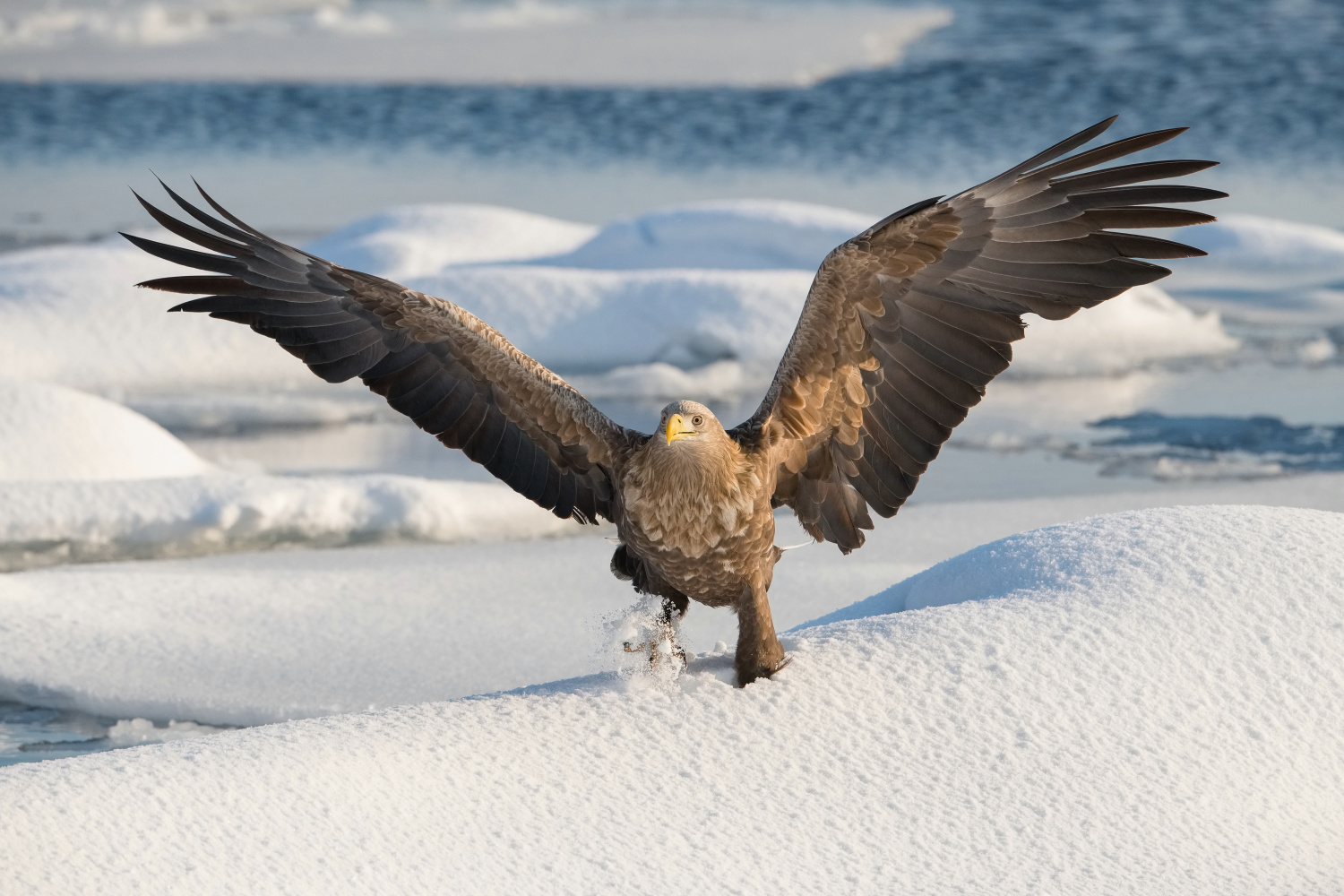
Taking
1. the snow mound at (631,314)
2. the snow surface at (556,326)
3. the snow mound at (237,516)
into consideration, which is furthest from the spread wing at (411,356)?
the snow mound at (631,314)

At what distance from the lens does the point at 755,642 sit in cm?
329

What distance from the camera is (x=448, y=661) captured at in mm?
4602

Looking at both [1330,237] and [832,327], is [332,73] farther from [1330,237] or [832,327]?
[832,327]

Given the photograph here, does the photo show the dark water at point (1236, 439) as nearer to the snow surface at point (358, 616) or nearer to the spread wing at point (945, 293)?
the snow surface at point (358, 616)

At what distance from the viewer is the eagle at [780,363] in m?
3.24

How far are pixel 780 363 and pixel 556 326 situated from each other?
5.37 meters

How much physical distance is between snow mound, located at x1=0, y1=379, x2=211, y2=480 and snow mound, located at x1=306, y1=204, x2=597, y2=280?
3.46 metres

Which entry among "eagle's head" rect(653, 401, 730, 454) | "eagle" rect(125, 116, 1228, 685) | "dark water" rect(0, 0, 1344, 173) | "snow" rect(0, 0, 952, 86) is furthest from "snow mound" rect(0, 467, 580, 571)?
"snow" rect(0, 0, 952, 86)

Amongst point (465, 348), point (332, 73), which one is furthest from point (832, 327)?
point (332, 73)

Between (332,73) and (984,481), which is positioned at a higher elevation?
(332,73)

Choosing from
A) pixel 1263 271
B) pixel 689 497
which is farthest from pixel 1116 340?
pixel 689 497

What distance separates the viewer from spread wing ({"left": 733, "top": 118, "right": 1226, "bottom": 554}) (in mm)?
3309

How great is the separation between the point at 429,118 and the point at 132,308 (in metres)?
9.92

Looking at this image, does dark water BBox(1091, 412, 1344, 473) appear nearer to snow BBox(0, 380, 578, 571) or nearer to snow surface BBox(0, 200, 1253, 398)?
snow surface BBox(0, 200, 1253, 398)
